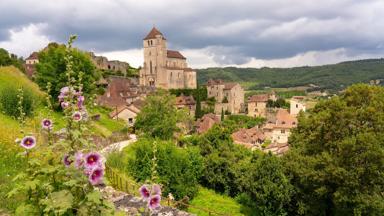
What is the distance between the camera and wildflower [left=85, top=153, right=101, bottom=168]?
359cm

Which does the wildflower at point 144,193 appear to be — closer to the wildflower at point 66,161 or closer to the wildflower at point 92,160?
the wildflower at point 92,160

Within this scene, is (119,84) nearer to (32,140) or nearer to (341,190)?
(341,190)

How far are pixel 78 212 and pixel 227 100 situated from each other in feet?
293

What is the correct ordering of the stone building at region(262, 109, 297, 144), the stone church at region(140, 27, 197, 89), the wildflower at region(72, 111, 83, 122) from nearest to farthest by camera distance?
the wildflower at region(72, 111, 83, 122) → the stone building at region(262, 109, 297, 144) → the stone church at region(140, 27, 197, 89)

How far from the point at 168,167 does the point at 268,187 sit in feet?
20.5

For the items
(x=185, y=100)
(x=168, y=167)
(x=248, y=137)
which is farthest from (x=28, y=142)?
(x=185, y=100)

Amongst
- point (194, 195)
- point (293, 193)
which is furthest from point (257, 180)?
point (194, 195)

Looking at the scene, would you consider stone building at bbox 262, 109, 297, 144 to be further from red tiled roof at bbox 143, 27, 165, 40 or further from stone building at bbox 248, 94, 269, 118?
red tiled roof at bbox 143, 27, 165, 40

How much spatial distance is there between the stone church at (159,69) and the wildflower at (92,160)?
301 ft

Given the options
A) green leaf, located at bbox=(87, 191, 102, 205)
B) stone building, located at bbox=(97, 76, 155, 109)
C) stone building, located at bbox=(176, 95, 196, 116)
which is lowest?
stone building, located at bbox=(176, 95, 196, 116)

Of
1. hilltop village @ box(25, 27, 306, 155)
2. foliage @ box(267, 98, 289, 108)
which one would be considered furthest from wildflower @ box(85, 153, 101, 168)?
foliage @ box(267, 98, 289, 108)

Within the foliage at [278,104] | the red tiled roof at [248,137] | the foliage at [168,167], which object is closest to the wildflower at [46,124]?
the foliage at [168,167]

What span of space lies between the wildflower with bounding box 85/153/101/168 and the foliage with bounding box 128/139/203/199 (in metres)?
17.3

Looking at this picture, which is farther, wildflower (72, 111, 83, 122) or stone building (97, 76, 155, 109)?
stone building (97, 76, 155, 109)
